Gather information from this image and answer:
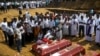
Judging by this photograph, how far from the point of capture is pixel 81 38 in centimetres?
1711

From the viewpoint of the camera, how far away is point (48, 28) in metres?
16.6

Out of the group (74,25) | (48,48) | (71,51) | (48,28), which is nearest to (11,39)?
(48,28)

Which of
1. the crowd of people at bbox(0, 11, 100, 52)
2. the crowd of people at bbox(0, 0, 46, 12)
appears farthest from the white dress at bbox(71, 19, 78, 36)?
the crowd of people at bbox(0, 0, 46, 12)

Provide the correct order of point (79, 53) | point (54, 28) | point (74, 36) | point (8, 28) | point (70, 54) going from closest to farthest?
point (70, 54) < point (79, 53) < point (8, 28) < point (54, 28) < point (74, 36)

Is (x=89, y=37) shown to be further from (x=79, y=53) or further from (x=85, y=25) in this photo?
(x=79, y=53)

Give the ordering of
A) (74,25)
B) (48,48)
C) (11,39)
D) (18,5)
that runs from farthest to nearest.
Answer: (18,5) → (74,25) → (11,39) → (48,48)

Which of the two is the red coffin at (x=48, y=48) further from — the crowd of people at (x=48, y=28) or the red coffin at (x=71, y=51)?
the crowd of people at (x=48, y=28)

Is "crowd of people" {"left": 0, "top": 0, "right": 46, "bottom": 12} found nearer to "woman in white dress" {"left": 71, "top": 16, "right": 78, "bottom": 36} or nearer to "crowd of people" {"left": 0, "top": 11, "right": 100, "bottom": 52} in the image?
"crowd of people" {"left": 0, "top": 11, "right": 100, "bottom": 52}

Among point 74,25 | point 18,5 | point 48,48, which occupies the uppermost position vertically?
point 48,48

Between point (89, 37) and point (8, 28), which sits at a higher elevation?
point (8, 28)

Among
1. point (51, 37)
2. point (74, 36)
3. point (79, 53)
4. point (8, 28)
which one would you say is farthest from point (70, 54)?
point (74, 36)

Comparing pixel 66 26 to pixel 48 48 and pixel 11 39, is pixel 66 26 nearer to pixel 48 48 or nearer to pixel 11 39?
pixel 11 39

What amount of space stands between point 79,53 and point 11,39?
4.51 meters

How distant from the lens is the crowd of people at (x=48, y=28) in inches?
576
